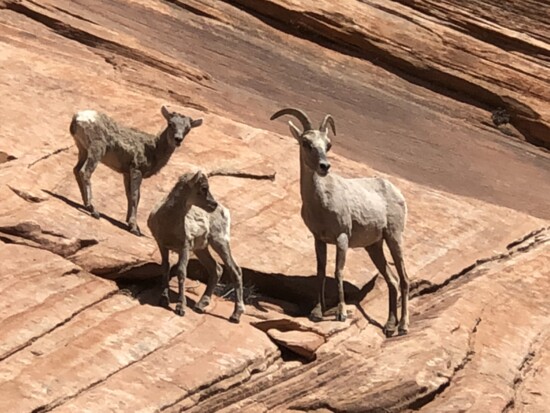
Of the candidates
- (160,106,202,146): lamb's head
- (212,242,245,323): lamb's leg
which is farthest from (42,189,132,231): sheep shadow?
(212,242,245,323): lamb's leg

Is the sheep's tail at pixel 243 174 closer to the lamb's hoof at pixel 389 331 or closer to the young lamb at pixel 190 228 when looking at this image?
the young lamb at pixel 190 228

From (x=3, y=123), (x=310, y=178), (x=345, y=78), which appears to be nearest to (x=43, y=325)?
(x=310, y=178)

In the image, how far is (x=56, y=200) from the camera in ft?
39.1

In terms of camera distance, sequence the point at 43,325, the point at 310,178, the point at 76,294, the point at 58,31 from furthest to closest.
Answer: the point at 58,31
the point at 310,178
the point at 76,294
the point at 43,325

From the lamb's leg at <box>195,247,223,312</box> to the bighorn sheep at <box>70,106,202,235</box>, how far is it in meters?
1.08

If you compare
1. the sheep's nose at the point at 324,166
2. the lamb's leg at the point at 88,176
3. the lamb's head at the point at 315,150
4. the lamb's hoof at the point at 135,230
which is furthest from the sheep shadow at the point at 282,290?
the sheep's nose at the point at 324,166

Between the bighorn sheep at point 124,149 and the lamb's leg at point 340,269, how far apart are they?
89.3 inches

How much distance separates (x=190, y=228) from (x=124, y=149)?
226 centimetres

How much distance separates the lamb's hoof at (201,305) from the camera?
10.7m

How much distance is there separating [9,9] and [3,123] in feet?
17.6

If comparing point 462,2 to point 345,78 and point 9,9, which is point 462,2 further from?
point 9,9

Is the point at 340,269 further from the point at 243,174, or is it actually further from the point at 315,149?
the point at 243,174

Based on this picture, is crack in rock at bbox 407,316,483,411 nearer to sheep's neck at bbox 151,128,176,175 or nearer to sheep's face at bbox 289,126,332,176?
sheep's face at bbox 289,126,332,176

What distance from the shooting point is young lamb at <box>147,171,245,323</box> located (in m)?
10.7
